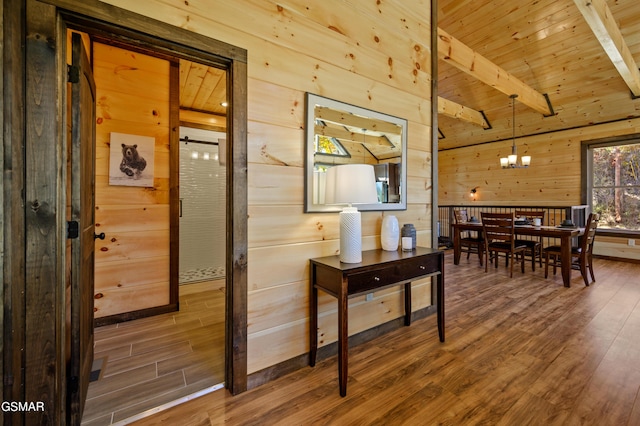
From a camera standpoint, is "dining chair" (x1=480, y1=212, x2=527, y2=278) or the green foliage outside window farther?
the green foliage outside window

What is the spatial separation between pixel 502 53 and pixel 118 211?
6.12 meters

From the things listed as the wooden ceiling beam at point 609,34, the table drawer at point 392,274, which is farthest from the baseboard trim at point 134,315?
the wooden ceiling beam at point 609,34

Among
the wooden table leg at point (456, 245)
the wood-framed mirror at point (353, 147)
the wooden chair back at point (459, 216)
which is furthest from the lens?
the wooden chair back at point (459, 216)

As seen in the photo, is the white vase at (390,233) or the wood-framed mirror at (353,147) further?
the white vase at (390,233)

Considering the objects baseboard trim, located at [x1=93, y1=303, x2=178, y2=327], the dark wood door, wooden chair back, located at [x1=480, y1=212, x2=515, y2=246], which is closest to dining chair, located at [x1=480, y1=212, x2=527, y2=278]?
wooden chair back, located at [x1=480, y1=212, x2=515, y2=246]

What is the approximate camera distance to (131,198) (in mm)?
2727

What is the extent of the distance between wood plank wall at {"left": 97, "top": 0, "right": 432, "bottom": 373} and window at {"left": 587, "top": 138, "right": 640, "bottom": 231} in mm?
5970

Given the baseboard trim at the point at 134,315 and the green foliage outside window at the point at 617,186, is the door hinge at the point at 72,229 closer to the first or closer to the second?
the baseboard trim at the point at 134,315

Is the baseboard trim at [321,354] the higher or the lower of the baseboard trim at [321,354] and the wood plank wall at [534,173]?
the lower

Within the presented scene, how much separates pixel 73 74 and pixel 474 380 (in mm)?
2877

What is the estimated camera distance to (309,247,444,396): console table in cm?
166

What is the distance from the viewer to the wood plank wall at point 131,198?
2580 millimetres

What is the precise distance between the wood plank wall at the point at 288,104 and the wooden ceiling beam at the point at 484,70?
1.39 m

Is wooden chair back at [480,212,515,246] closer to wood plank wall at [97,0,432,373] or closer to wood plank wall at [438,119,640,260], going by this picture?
wood plank wall at [438,119,640,260]
